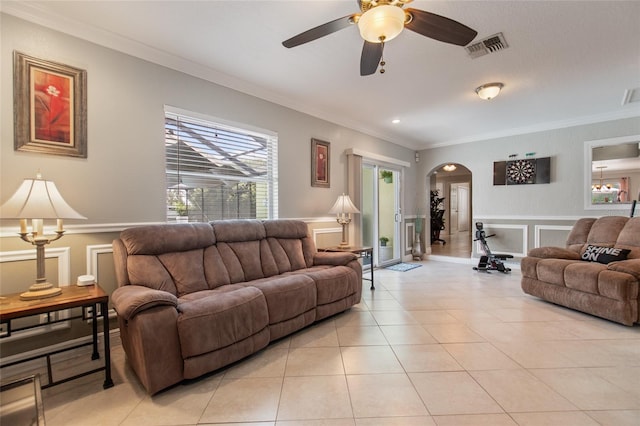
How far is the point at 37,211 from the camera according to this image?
178 cm

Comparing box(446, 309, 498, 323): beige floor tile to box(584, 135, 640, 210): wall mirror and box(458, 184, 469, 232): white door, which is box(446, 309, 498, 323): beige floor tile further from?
box(458, 184, 469, 232): white door

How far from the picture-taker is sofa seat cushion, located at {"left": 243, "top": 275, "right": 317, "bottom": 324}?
2430mm

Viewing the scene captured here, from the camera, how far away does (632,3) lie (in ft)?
6.82

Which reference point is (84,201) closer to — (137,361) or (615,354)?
(137,361)

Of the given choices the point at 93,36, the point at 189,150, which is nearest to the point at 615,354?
the point at 189,150

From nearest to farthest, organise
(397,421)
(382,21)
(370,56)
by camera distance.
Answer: (397,421), (382,21), (370,56)

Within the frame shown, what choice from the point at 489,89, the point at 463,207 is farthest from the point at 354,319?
the point at 463,207

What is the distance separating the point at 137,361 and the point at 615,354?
3.60m

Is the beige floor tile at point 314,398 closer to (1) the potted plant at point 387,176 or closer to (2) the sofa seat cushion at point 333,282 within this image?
(2) the sofa seat cushion at point 333,282

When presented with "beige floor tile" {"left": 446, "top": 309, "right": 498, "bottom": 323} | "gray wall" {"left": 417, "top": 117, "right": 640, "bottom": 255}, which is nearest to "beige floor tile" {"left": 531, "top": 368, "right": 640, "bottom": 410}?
"beige floor tile" {"left": 446, "top": 309, "right": 498, "bottom": 323}

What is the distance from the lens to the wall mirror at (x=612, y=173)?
14.5 ft

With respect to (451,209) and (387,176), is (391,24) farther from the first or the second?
(451,209)

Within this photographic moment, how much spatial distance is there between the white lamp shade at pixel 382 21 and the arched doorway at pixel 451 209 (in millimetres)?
6258

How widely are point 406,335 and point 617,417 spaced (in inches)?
54.0
